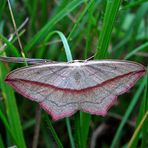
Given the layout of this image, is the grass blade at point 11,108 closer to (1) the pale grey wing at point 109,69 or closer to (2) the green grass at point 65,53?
(2) the green grass at point 65,53

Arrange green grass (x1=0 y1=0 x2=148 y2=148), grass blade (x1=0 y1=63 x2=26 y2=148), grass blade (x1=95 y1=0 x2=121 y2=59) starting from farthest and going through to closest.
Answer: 1. green grass (x1=0 y1=0 x2=148 y2=148)
2. grass blade (x1=0 y1=63 x2=26 y2=148)
3. grass blade (x1=95 y1=0 x2=121 y2=59)

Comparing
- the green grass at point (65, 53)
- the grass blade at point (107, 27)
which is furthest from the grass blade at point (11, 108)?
the grass blade at point (107, 27)

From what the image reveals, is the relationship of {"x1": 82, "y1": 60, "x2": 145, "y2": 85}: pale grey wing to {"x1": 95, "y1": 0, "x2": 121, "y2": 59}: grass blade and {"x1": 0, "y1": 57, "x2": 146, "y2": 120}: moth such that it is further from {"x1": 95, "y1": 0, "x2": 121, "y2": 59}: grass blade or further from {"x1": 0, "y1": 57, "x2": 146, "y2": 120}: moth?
{"x1": 95, "y1": 0, "x2": 121, "y2": 59}: grass blade

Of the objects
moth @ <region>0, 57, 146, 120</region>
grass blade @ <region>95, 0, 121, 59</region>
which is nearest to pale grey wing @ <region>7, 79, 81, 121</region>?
moth @ <region>0, 57, 146, 120</region>

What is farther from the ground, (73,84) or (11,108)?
(73,84)

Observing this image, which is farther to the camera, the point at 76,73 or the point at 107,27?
the point at 107,27

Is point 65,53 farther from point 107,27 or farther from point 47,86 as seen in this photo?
point 47,86

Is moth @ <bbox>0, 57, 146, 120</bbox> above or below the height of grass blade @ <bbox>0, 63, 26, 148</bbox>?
above

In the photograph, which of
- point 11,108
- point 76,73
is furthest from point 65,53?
point 76,73

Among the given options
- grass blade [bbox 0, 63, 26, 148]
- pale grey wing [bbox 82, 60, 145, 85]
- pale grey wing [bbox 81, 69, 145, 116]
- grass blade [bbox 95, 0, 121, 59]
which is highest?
grass blade [bbox 95, 0, 121, 59]
